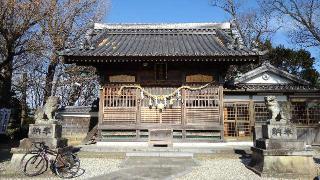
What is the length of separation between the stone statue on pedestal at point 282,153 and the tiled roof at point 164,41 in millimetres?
5790

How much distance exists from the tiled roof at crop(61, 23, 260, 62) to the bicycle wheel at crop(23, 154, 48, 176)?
6.93 meters

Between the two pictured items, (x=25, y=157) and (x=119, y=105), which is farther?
(x=119, y=105)

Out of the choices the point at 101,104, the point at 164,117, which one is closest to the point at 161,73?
the point at 164,117

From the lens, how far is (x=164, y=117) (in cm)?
1748

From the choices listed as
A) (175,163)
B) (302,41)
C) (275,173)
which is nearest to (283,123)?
(275,173)

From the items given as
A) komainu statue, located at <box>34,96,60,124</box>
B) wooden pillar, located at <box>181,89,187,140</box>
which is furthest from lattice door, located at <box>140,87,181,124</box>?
komainu statue, located at <box>34,96,60,124</box>

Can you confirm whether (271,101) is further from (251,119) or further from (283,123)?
(251,119)

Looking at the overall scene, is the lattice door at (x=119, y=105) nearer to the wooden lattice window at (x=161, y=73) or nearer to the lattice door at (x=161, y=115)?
the lattice door at (x=161, y=115)

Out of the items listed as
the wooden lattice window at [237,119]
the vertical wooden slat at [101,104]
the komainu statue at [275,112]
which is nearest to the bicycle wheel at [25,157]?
the vertical wooden slat at [101,104]

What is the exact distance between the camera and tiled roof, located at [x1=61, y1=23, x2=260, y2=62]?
16.5 meters


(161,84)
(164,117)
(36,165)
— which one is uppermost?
(161,84)

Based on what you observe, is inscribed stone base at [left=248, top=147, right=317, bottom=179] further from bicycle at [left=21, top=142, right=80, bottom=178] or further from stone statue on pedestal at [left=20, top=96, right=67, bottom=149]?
stone statue on pedestal at [left=20, top=96, right=67, bottom=149]

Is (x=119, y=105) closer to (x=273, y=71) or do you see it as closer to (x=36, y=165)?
(x=36, y=165)

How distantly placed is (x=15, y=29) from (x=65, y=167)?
40.5 feet
